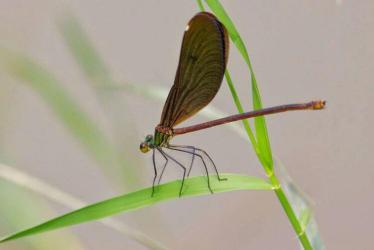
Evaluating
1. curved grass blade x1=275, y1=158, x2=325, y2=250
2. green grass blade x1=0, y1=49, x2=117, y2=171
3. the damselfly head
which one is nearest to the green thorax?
the damselfly head

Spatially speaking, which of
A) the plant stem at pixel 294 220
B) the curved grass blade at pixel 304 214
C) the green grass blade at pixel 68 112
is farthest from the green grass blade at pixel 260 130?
the green grass blade at pixel 68 112

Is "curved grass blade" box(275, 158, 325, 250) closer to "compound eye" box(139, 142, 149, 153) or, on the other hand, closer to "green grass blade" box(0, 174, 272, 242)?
"green grass blade" box(0, 174, 272, 242)

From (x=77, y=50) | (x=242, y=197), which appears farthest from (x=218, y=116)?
(x=242, y=197)

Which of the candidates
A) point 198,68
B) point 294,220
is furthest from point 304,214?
point 198,68

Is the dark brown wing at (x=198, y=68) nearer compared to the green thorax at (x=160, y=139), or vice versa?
the dark brown wing at (x=198, y=68)

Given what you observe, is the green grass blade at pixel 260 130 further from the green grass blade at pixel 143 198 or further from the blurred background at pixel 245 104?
the blurred background at pixel 245 104

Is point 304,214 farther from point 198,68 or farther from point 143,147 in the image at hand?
point 143,147

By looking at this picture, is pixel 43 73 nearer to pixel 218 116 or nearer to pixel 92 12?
pixel 218 116
